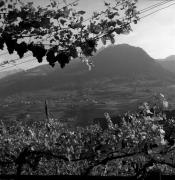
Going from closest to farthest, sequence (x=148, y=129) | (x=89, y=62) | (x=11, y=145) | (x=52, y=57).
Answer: (x=52, y=57) → (x=89, y=62) → (x=148, y=129) → (x=11, y=145)

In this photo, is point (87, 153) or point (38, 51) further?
point (87, 153)

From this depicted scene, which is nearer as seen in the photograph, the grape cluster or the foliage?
the grape cluster

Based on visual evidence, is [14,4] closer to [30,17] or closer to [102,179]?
[30,17]

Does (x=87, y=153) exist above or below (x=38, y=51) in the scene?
below

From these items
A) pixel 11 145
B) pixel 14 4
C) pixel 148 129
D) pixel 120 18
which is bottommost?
pixel 11 145

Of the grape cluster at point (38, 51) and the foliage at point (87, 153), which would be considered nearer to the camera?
the grape cluster at point (38, 51)

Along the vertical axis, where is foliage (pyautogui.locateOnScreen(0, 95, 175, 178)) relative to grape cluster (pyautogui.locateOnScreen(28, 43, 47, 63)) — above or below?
below

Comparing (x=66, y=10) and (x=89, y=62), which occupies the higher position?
(x=66, y=10)

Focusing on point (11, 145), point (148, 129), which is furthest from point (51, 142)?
point (148, 129)

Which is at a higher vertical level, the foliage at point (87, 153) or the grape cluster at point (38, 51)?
the grape cluster at point (38, 51)

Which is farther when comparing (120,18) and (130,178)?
(130,178)

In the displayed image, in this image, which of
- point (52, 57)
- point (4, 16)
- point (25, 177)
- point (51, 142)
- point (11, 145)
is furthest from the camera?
point (11, 145)
